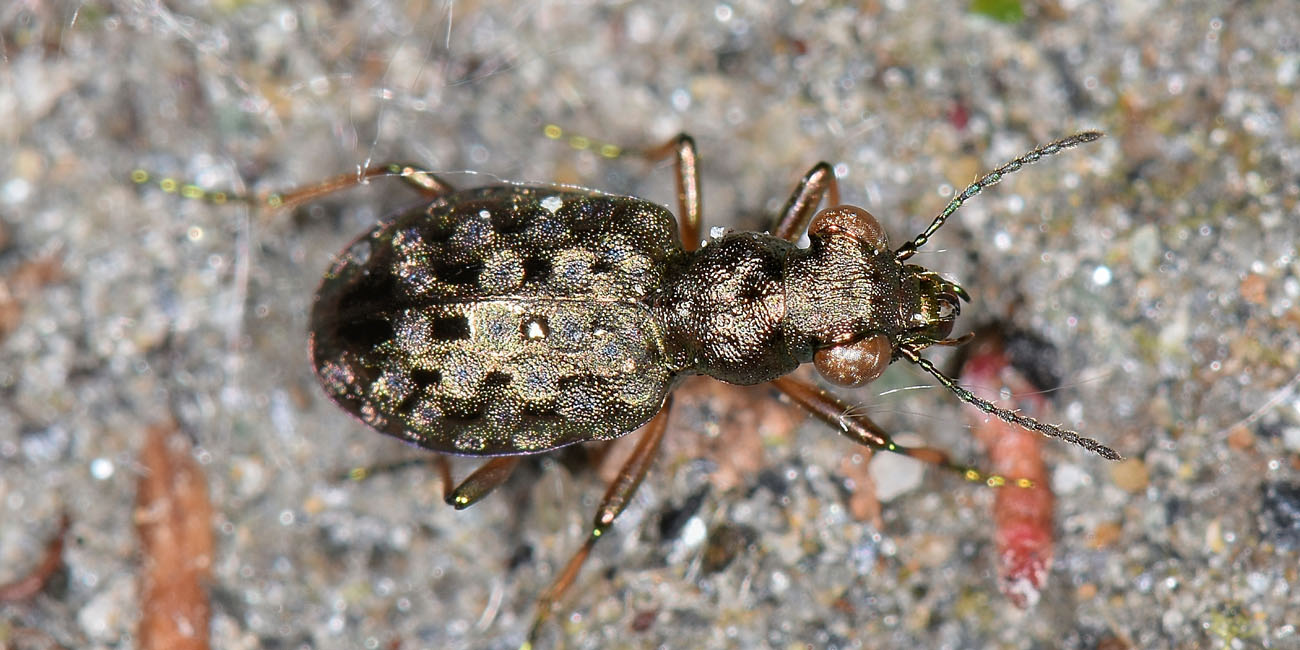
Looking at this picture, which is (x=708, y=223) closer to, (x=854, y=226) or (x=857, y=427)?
(x=854, y=226)

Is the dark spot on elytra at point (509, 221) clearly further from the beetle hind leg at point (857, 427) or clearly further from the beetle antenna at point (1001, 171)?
the beetle antenna at point (1001, 171)

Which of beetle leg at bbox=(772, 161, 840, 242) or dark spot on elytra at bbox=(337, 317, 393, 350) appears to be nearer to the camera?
dark spot on elytra at bbox=(337, 317, 393, 350)

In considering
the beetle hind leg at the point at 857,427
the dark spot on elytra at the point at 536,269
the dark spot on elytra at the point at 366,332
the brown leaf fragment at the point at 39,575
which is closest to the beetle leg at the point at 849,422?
the beetle hind leg at the point at 857,427

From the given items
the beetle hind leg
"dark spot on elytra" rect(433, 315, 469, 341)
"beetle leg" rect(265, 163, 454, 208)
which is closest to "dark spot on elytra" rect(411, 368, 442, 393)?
"dark spot on elytra" rect(433, 315, 469, 341)

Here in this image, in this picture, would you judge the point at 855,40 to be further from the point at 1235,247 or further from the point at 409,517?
the point at 409,517

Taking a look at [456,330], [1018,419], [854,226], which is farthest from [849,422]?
[456,330]

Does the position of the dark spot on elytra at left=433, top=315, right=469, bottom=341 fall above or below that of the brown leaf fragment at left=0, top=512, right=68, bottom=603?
above

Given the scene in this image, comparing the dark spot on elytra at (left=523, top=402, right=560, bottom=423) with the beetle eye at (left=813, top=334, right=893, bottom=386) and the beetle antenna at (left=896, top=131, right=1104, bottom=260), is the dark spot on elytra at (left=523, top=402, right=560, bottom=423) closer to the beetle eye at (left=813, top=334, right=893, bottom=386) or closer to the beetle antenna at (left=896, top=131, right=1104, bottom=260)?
the beetle eye at (left=813, top=334, right=893, bottom=386)
